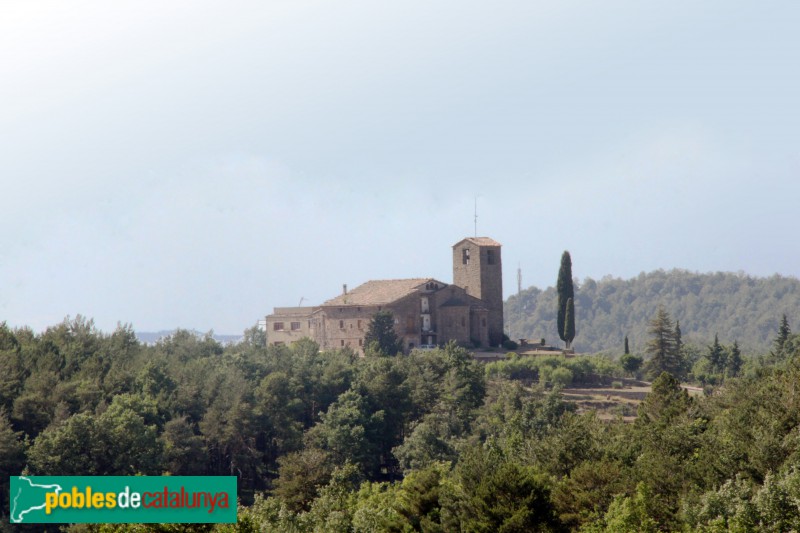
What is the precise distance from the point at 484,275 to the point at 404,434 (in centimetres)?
1991

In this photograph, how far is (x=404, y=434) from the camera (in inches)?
2431

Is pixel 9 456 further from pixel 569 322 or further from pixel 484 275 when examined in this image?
pixel 569 322

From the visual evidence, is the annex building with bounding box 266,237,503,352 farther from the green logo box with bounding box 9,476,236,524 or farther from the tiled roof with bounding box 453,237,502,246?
the green logo box with bounding box 9,476,236,524

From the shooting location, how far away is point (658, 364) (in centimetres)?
7362

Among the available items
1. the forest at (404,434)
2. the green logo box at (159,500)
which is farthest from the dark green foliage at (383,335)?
the green logo box at (159,500)

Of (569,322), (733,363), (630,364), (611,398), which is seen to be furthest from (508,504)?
(733,363)

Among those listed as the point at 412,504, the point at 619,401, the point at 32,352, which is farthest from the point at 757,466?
the point at 32,352

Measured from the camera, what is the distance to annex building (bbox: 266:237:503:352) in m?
76.6

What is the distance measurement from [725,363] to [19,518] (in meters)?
56.5

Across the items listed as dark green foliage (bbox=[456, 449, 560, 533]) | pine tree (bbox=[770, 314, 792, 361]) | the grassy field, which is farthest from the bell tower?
dark green foliage (bbox=[456, 449, 560, 533])

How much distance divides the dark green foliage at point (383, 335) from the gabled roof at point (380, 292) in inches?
93.5

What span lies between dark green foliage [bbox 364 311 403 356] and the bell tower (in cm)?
735

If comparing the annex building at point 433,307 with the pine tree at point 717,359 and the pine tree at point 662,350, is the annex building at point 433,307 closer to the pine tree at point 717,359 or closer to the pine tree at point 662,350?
the pine tree at point 662,350

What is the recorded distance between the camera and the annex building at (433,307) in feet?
251
